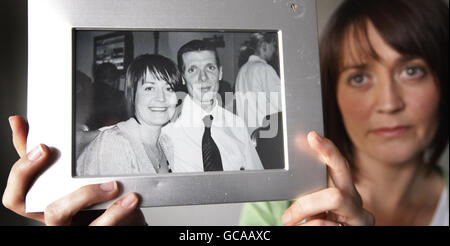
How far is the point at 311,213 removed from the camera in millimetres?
517

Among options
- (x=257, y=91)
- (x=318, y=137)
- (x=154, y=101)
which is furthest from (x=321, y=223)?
(x=154, y=101)

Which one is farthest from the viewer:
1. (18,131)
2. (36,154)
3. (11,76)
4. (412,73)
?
(412,73)

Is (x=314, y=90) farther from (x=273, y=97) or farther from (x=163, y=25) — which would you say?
(x=163, y=25)

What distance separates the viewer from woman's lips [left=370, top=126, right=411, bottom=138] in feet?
2.93

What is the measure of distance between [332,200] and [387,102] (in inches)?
19.4

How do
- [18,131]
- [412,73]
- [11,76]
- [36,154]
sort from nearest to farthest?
[36,154] → [18,131] → [11,76] → [412,73]

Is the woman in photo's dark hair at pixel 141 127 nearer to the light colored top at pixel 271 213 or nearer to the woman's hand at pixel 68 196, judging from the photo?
the woman's hand at pixel 68 196

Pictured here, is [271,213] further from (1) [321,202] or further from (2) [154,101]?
(2) [154,101]

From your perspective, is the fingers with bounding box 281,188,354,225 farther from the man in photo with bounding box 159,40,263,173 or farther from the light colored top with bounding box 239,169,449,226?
the light colored top with bounding box 239,169,449,226

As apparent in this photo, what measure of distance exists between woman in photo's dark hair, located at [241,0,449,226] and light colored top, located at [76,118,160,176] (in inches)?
21.1

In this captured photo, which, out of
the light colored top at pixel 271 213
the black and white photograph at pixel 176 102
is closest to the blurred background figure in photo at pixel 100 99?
the black and white photograph at pixel 176 102

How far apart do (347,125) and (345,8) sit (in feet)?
1.19

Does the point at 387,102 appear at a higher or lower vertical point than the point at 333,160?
higher

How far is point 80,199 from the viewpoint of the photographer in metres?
0.46
